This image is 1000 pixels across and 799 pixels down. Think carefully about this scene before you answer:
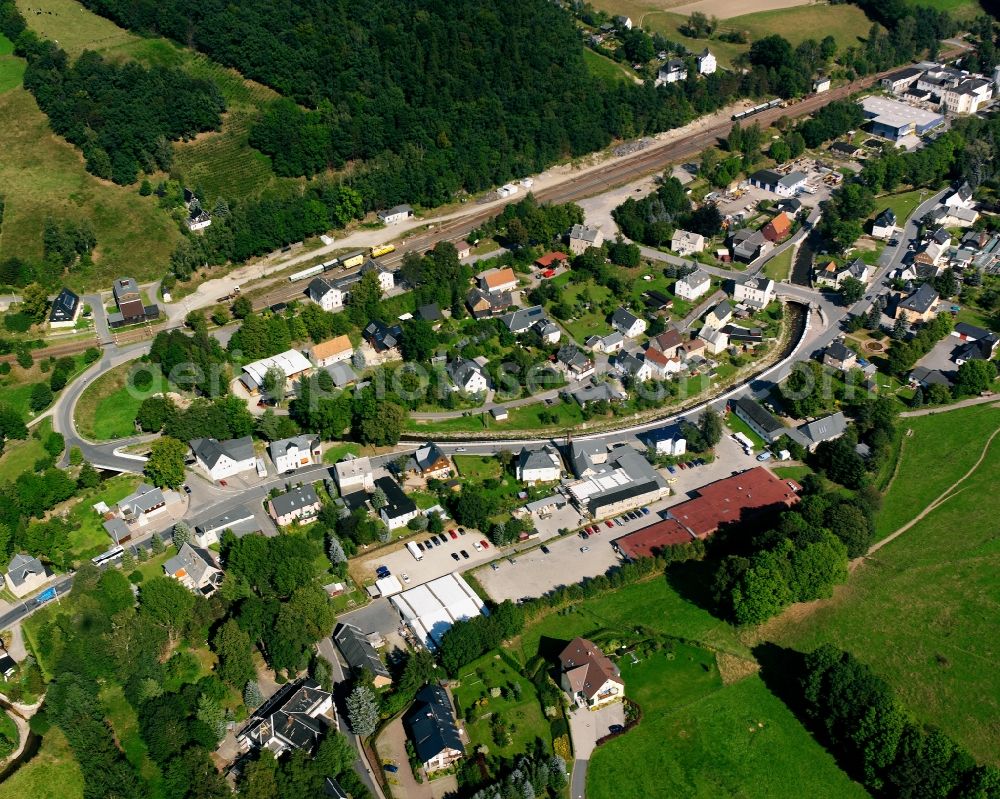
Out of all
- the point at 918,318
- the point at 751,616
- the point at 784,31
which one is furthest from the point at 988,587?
the point at 784,31

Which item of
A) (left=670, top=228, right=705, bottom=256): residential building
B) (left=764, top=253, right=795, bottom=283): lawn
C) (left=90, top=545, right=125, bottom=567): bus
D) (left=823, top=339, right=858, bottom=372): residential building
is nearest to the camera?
(left=90, top=545, right=125, bottom=567): bus

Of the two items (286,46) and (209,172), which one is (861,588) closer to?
(209,172)

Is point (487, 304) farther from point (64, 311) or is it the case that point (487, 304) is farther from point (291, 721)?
point (291, 721)

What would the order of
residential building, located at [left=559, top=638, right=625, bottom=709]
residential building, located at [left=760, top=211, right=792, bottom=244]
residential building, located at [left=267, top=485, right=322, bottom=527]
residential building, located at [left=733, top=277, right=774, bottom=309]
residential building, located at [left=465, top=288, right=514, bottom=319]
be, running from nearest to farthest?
residential building, located at [left=559, top=638, right=625, bottom=709] → residential building, located at [left=267, top=485, right=322, bottom=527] → residential building, located at [left=465, top=288, right=514, bottom=319] → residential building, located at [left=733, top=277, right=774, bottom=309] → residential building, located at [left=760, top=211, right=792, bottom=244]

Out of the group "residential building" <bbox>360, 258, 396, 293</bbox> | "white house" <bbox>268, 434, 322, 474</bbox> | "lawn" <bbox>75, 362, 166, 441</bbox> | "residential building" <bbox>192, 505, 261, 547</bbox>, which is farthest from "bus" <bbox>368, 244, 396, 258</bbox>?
"residential building" <bbox>192, 505, 261, 547</bbox>

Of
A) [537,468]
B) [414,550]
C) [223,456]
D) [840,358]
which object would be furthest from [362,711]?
[840,358]

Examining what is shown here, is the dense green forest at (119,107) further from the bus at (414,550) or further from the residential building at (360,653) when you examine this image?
the residential building at (360,653)

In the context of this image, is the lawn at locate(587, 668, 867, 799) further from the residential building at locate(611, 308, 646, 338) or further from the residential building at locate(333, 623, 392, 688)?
the residential building at locate(611, 308, 646, 338)
